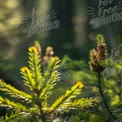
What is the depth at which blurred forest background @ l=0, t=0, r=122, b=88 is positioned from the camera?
9.97 ft

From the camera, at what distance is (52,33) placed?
4398 millimetres

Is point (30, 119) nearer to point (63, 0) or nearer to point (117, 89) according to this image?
point (117, 89)

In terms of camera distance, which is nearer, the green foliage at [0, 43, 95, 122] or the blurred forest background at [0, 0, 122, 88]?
the green foliage at [0, 43, 95, 122]

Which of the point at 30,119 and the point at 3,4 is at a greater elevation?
the point at 3,4

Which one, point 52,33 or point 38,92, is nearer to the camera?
point 38,92

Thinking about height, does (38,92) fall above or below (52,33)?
below

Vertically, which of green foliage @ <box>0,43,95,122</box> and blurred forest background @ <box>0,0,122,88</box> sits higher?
blurred forest background @ <box>0,0,122,88</box>

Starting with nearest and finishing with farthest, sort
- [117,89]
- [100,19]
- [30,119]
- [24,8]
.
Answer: [30,119] → [117,89] → [100,19] → [24,8]

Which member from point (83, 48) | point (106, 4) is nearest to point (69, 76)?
point (106, 4)

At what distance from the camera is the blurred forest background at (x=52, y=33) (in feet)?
9.97

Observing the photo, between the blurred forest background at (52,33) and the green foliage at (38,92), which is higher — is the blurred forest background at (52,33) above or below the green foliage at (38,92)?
above

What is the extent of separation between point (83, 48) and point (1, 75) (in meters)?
2.90

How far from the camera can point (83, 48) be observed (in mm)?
4309

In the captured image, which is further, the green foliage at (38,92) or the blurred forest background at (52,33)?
the blurred forest background at (52,33)
